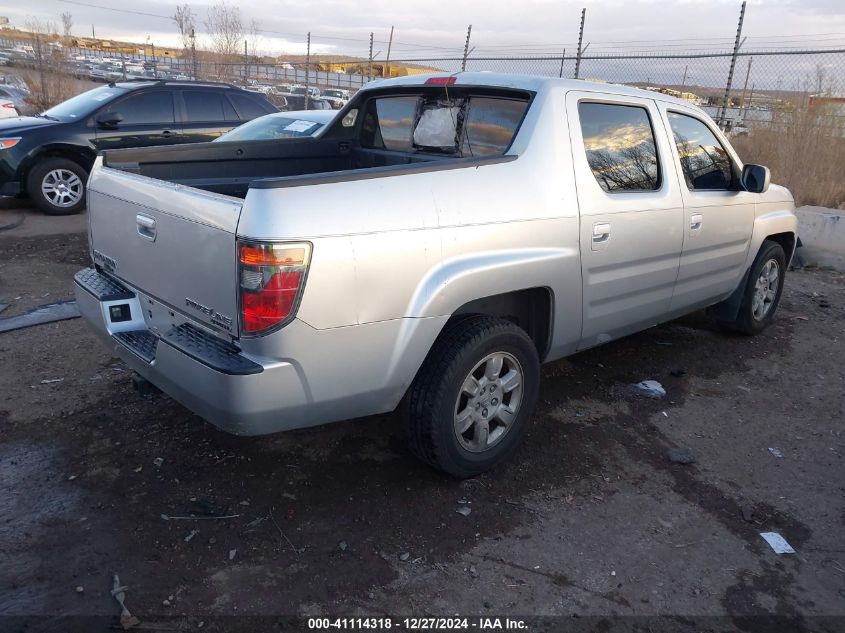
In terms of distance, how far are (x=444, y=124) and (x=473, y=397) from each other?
1743mm

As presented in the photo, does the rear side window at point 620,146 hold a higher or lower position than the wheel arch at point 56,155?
higher

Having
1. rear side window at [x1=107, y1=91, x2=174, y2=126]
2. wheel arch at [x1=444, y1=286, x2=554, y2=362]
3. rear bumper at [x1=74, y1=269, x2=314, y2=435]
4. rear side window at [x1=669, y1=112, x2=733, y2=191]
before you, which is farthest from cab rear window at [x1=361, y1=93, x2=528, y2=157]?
rear side window at [x1=107, y1=91, x2=174, y2=126]

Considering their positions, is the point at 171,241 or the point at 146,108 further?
the point at 146,108

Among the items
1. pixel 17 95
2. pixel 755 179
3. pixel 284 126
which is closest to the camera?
pixel 755 179

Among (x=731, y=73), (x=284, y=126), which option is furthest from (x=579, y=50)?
(x=284, y=126)

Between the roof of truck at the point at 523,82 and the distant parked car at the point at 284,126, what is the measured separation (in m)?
3.16

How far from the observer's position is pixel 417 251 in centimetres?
287

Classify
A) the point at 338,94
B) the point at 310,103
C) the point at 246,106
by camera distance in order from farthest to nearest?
the point at 338,94, the point at 310,103, the point at 246,106

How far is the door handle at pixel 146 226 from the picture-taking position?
3018mm

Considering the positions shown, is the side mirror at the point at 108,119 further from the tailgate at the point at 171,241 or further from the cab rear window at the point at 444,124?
the tailgate at the point at 171,241

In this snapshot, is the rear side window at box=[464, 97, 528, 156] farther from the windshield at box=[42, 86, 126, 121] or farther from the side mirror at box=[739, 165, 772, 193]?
the windshield at box=[42, 86, 126, 121]

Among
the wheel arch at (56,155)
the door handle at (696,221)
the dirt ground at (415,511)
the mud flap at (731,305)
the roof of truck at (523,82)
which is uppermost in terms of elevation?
the roof of truck at (523,82)

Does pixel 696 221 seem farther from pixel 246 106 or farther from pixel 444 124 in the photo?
pixel 246 106

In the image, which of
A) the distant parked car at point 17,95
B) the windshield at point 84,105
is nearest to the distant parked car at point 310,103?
the distant parked car at point 17,95
